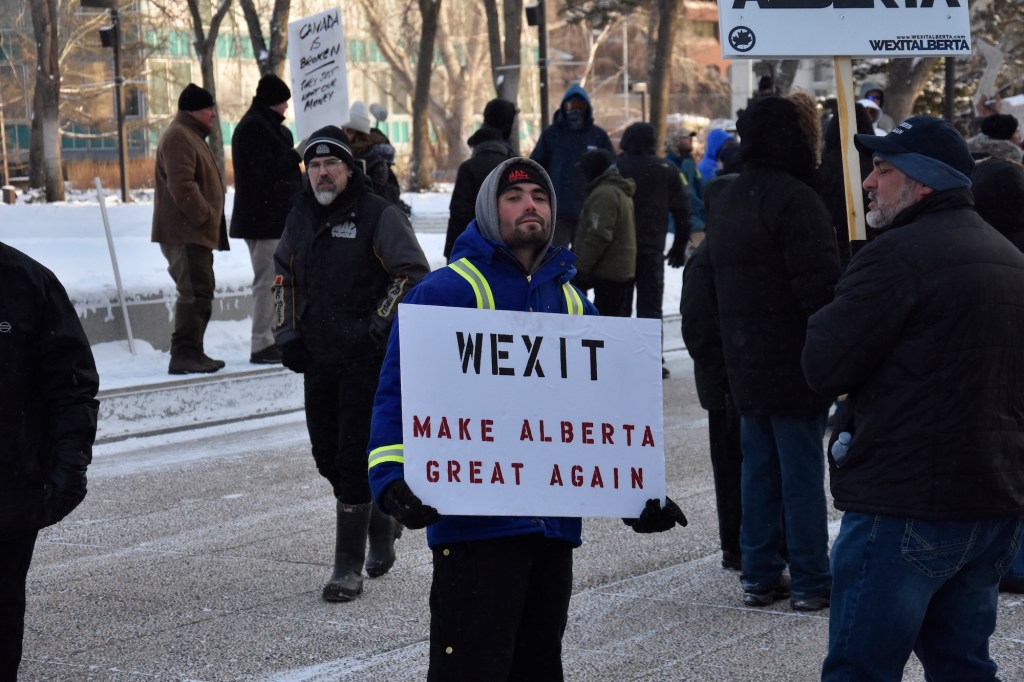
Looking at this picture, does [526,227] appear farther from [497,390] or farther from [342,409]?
[342,409]

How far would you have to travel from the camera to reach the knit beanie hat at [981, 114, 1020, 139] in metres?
8.60

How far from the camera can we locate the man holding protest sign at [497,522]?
12.8ft

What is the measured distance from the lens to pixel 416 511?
3.79 metres

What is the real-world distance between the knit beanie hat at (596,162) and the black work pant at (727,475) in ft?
17.2

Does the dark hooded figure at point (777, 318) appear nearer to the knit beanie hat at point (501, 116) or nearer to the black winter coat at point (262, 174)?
the knit beanie hat at point (501, 116)

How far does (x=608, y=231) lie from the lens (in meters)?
12.0

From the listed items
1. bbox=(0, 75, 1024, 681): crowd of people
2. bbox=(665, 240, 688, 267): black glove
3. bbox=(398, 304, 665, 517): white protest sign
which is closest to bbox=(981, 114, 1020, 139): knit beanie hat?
bbox=(0, 75, 1024, 681): crowd of people

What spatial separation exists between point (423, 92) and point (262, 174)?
27.9 m

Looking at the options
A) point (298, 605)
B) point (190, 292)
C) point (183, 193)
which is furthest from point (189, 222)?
point (298, 605)

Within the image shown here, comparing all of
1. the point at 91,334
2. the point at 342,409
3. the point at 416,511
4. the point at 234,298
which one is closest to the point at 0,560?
the point at 416,511

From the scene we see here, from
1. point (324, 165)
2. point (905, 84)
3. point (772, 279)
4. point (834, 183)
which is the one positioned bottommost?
point (772, 279)

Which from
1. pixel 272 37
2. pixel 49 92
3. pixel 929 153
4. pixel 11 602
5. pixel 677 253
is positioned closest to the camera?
pixel 929 153

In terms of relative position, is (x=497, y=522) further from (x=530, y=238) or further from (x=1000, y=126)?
(x=1000, y=126)

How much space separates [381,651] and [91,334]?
772 centimetres
